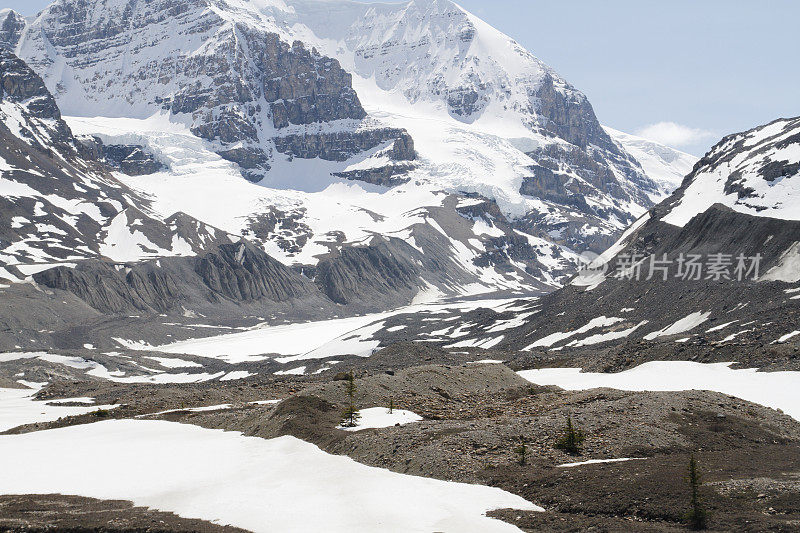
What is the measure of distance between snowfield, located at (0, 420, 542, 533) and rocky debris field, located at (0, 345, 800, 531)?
1.16 metres

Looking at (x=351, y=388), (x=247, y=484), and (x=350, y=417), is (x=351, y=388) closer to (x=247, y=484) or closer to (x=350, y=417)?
(x=350, y=417)

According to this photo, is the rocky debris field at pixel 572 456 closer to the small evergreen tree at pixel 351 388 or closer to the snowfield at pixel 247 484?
the small evergreen tree at pixel 351 388

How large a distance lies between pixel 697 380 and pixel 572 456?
81.5ft

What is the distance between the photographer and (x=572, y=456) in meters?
29.7

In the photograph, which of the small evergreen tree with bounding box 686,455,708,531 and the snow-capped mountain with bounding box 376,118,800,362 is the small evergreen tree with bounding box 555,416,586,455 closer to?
the small evergreen tree with bounding box 686,455,708,531

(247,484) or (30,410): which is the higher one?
(247,484)

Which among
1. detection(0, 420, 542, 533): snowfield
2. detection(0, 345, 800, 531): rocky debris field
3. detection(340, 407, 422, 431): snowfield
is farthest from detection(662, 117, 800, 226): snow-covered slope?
detection(0, 420, 542, 533): snowfield

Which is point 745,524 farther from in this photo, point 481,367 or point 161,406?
point 161,406

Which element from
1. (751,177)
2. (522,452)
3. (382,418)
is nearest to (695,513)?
(522,452)

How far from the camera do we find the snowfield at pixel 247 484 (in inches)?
954

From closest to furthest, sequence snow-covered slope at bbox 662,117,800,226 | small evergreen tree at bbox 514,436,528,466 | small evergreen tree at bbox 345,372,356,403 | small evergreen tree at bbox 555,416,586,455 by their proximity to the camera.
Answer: small evergreen tree at bbox 514,436,528,466, small evergreen tree at bbox 555,416,586,455, small evergreen tree at bbox 345,372,356,403, snow-covered slope at bbox 662,117,800,226

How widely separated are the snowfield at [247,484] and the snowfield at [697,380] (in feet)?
70.8

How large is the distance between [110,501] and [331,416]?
11932 mm

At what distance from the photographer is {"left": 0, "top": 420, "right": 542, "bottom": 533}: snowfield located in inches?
954
